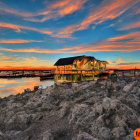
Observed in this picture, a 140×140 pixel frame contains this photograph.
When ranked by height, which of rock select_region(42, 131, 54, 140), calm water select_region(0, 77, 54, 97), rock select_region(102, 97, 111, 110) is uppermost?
rock select_region(102, 97, 111, 110)

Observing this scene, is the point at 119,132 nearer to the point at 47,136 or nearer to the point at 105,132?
the point at 105,132

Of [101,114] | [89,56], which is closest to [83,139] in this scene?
[101,114]

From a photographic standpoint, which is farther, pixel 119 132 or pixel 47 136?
pixel 47 136

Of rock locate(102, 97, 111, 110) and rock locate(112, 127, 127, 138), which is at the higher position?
rock locate(102, 97, 111, 110)

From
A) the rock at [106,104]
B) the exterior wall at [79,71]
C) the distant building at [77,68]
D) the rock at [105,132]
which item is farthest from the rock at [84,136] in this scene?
the distant building at [77,68]

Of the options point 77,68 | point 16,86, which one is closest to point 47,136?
point 77,68

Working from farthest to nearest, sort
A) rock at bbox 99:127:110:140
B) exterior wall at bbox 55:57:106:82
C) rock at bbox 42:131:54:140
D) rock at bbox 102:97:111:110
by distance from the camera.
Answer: exterior wall at bbox 55:57:106:82
rock at bbox 102:97:111:110
rock at bbox 42:131:54:140
rock at bbox 99:127:110:140

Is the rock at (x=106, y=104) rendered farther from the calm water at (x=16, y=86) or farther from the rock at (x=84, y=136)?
the calm water at (x=16, y=86)

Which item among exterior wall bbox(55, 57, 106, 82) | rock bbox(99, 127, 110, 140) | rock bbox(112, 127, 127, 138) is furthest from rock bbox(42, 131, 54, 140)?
exterior wall bbox(55, 57, 106, 82)

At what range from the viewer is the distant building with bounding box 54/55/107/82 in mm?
32875

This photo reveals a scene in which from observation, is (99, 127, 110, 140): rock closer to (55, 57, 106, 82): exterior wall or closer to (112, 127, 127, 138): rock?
(112, 127, 127, 138): rock

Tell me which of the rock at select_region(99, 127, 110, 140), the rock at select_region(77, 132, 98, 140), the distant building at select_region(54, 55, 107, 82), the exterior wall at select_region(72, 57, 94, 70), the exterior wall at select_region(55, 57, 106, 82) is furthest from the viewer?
the exterior wall at select_region(72, 57, 94, 70)

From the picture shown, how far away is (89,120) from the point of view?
11.5 metres

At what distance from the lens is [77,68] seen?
38.2 m
